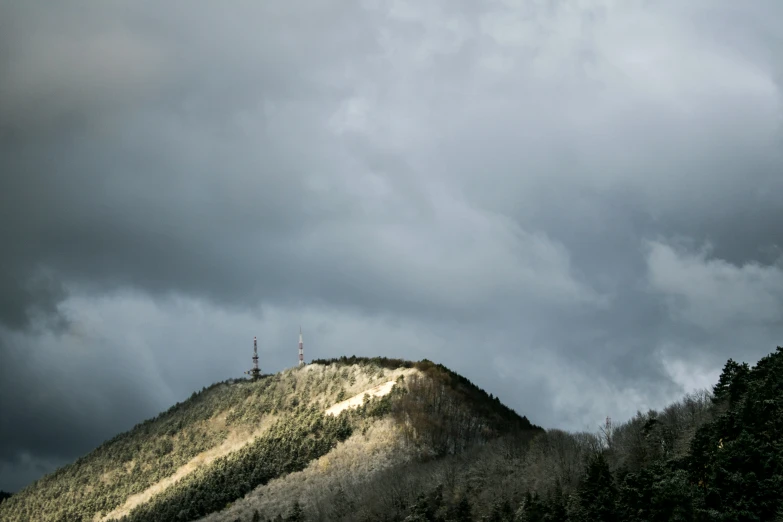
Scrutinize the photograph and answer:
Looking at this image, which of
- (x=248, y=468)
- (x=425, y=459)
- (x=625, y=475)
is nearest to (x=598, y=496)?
(x=625, y=475)

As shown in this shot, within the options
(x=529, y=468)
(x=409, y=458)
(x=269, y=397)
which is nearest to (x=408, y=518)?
(x=529, y=468)

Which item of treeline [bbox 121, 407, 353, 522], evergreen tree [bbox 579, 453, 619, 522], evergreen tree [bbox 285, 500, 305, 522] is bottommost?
evergreen tree [bbox 579, 453, 619, 522]

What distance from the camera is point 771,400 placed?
83.6m

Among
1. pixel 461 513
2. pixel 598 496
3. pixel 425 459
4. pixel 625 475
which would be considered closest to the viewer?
pixel 598 496

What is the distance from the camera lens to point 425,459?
134m

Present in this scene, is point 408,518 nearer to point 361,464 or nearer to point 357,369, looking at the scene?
point 361,464

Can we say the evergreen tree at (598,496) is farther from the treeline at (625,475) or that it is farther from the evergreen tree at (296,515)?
the evergreen tree at (296,515)

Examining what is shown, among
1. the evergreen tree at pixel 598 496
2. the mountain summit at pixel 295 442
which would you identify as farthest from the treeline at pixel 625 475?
the mountain summit at pixel 295 442

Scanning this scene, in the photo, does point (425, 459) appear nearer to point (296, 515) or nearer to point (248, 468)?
point (296, 515)

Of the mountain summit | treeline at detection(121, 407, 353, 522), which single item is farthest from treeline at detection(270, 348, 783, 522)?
treeline at detection(121, 407, 353, 522)

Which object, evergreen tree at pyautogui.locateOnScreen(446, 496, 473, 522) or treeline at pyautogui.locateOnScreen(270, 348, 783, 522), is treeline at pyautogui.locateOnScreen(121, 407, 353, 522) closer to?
treeline at pyautogui.locateOnScreen(270, 348, 783, 522)

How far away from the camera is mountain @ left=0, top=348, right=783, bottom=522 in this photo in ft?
249

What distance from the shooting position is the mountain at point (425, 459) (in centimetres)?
7600

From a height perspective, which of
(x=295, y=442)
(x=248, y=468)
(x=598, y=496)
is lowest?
(x=598, y=496)
